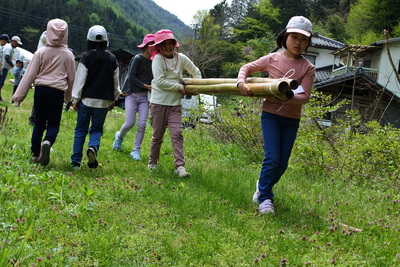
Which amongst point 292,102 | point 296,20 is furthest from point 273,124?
point 296,20

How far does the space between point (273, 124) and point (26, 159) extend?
3.40 m

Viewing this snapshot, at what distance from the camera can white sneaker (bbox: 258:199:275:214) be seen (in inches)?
166

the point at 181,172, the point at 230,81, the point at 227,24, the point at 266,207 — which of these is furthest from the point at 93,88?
the point at 227,24

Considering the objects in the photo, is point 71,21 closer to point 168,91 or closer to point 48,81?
point 48,81

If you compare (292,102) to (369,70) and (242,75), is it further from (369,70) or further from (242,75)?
(369,70)

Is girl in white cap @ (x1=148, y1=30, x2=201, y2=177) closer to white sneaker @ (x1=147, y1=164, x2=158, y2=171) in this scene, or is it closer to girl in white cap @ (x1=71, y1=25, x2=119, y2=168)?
white sneaker @ (x1=147, y1=164, x2=158, y2=171)

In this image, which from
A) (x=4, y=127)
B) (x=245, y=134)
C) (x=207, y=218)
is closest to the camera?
(x=207, y=218)

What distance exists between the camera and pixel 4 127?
7.47 metres

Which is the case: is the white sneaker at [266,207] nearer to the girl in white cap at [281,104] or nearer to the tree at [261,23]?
the girl in white cap at [281,104]

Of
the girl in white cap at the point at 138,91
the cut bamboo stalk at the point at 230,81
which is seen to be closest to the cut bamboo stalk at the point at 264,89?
the cut bamboo stalk at the point at 230,81

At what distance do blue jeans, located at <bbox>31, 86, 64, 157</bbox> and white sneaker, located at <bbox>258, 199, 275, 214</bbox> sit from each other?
3057mm

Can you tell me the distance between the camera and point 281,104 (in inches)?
170

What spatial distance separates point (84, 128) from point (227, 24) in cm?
7779

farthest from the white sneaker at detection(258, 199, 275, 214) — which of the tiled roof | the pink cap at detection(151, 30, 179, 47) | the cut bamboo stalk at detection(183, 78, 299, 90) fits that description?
the tiled roof
